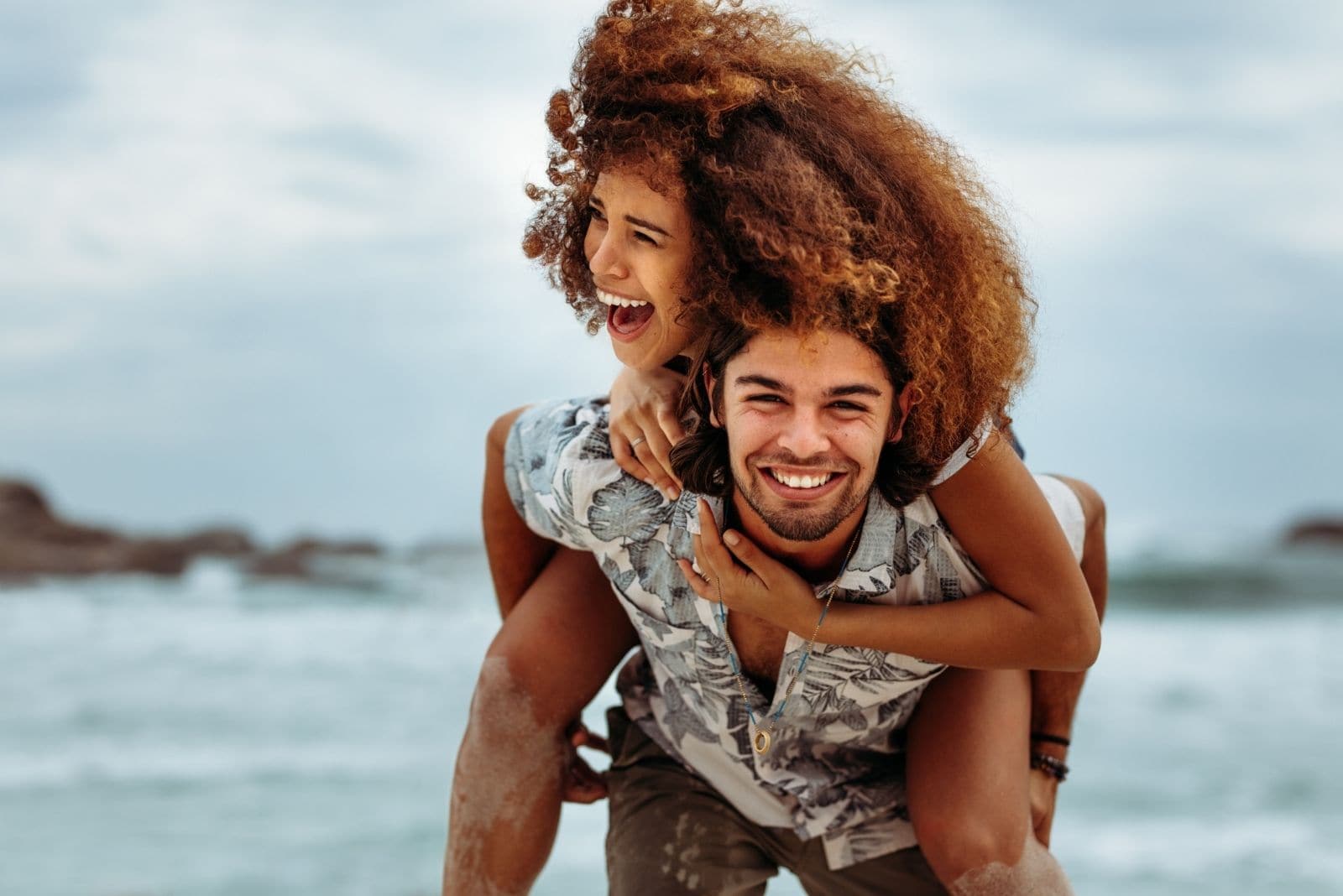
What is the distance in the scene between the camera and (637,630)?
348cm

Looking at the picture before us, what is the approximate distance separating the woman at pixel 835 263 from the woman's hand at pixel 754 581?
194 mm

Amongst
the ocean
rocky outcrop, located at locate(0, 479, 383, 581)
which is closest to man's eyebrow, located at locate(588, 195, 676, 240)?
the ocean

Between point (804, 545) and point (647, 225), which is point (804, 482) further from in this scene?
point (647, 225)

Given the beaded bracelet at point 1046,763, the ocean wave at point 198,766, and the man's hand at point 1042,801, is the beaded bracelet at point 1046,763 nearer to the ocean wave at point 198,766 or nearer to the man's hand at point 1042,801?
the man's hand at point 1042,801

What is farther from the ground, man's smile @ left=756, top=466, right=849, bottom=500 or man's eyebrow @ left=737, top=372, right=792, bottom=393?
man's eyebrow @ left=737, top=372, right=792, bottom=393

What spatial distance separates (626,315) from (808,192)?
58 cm

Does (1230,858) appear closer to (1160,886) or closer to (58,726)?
(1160,886)

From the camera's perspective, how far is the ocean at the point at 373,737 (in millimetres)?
9164

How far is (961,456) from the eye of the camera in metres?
2.83

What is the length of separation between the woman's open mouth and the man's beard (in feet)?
1.36

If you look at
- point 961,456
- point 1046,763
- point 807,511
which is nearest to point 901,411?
point 961,456

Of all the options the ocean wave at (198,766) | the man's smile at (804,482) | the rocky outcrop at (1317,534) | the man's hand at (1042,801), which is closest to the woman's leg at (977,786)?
the man's hand at (1042,801)

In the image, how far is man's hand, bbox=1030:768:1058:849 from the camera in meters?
3.48

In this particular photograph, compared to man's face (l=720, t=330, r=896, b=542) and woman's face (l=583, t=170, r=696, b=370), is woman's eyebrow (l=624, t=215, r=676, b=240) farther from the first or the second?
man's face (l=720, t=330, r=896, b=542)
